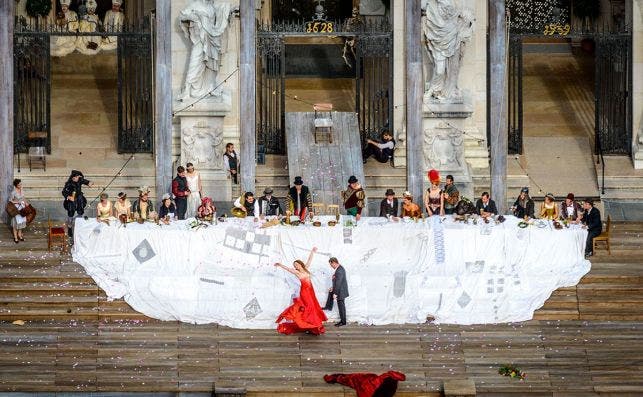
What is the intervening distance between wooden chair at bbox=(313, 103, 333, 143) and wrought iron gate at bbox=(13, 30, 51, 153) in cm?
540

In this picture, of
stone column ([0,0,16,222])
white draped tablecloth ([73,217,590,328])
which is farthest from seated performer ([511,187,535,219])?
stone column ([0,0,16,222])

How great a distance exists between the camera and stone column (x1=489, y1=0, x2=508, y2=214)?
164ft

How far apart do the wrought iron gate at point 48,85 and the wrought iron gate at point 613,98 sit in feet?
29.9

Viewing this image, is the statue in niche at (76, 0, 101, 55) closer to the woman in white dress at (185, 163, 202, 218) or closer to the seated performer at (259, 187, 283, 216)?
the woman in white dress at (185, 163, 202, 218)

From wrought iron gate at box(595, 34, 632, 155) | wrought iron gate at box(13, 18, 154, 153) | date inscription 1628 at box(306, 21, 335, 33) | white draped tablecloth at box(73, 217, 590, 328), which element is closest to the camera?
white draped tablecloth at box(73, 217, 590, 328)

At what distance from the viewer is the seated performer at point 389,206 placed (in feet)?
159

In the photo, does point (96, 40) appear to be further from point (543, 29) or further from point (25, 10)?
point (543, 29)

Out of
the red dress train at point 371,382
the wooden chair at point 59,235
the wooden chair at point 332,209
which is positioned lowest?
the red dress train at point 371,382

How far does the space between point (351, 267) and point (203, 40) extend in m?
7.80

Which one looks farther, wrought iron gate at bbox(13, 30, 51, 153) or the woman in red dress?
wrought iron gate at bbox(13, 30, 51, 153)

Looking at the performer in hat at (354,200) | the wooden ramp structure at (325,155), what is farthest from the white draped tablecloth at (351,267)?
Answer: the wooden ramp structure at (325,155)

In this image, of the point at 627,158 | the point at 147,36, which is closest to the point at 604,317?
the point at 627,158

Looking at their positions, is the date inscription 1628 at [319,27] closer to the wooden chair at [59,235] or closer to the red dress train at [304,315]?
the wooden chair at [59,235]

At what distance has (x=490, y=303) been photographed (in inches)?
1833
